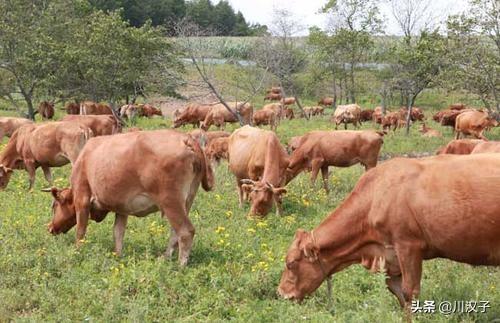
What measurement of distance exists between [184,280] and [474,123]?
2572cm

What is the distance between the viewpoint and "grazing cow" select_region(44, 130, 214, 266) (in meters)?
7.95

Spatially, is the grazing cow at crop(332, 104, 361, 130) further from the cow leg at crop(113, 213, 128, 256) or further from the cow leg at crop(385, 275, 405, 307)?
the cow leg at crop(385, 275, 405, 307)

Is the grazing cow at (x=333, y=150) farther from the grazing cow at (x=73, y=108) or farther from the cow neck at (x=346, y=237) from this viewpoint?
the grazing cow at (x=73, y=108)

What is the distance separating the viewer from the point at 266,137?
13.2 m

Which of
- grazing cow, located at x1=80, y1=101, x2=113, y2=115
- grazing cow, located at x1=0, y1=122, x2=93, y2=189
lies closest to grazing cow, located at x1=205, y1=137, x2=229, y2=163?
grazing cow, located at x1=0, y1=122, x2=93, y2=189

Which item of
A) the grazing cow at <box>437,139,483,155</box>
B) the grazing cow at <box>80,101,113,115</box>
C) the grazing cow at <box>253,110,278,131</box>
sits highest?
the grazing cow at <box>437,139,483,155</box>

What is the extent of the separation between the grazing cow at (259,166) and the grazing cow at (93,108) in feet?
57.6

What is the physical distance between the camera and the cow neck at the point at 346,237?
20.8 feet

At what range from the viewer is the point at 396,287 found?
6.41 meters

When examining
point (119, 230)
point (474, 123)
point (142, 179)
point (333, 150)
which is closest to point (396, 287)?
point (142, 179)

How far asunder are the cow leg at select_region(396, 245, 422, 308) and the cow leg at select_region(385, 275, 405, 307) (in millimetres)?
404

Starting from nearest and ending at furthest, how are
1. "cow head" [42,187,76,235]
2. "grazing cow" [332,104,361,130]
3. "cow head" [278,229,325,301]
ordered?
"cow head" [278,229,325,301]
"cow head" [42,187,76,235]
"grazing cow" [332,104,361,130]

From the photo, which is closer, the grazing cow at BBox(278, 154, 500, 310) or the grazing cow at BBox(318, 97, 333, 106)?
the grazing cow at BBox(278, 154, 500, 310)

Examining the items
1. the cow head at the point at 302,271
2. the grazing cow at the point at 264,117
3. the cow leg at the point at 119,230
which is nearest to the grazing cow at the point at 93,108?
the grazing cow at the point at 264,117
